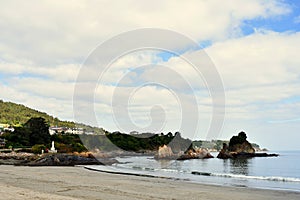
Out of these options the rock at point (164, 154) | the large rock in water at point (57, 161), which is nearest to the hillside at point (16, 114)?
the rock at point (164, 154)

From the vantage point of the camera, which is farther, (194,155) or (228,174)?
(194,155)

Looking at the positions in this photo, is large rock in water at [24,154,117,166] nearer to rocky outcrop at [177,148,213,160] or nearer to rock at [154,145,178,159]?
rock at [154,145,178,159]

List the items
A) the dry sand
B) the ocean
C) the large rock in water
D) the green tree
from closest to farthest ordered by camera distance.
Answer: the dry sand, the ocean, the large rock in water, the green tree

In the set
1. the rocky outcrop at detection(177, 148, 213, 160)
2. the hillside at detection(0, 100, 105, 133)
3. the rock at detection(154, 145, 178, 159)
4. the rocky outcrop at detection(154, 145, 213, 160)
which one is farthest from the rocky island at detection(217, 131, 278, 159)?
the hillside at detection(0, 100, 105, 133)

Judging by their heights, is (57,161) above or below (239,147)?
below

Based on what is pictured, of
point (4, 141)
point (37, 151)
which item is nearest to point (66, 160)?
point (37, 151)

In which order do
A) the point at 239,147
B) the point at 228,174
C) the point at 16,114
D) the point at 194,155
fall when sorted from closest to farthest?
the point at 228,174, the point at 194,155, the point at 239,147, the point at 16,114

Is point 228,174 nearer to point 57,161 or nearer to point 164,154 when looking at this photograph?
point 57,161

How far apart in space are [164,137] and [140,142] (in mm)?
13999

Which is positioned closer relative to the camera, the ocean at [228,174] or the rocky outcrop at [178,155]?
the ocean at [228,174]

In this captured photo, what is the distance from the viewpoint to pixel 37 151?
6731cm

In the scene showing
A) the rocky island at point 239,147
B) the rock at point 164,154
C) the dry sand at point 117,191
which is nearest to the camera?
the dry sand at point 117,191

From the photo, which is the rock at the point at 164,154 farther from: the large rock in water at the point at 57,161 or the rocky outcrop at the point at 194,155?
the large rock in water at the point at 57,161

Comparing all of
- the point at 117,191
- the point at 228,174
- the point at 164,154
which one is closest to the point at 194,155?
the point at 164,154
